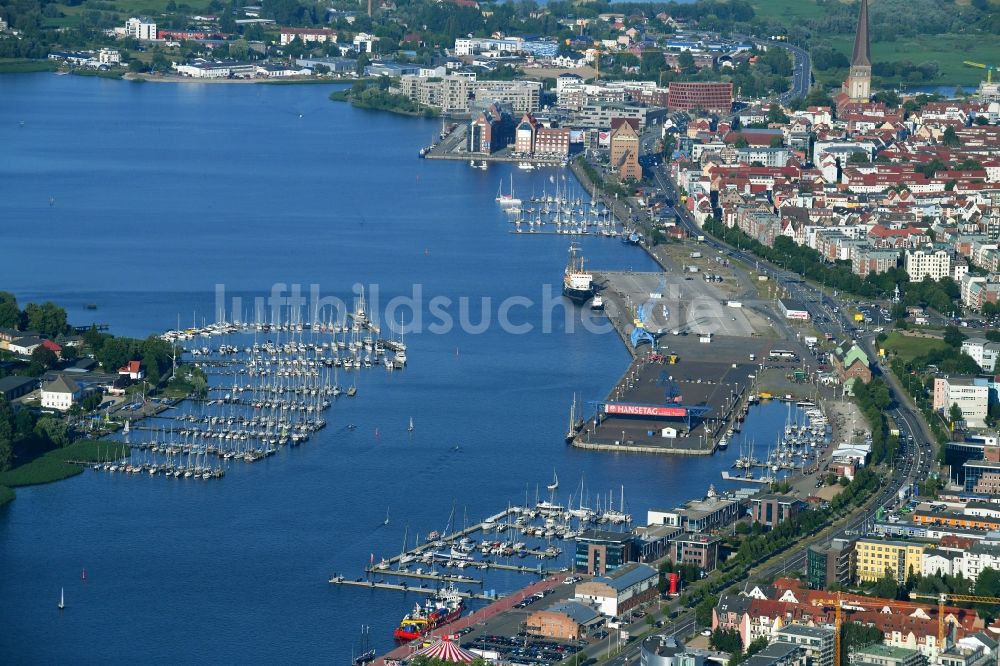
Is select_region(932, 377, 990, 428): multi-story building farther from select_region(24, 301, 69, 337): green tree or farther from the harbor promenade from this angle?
select_region(24, 301, 69, 337): green tree

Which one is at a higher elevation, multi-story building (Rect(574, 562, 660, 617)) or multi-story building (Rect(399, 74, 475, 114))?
multi-story building (Rect(399, 74, 475, 114))

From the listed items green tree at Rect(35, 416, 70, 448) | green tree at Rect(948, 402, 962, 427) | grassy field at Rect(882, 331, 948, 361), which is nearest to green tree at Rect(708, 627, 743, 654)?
green tree at Rect(948, 402, 962, 427)

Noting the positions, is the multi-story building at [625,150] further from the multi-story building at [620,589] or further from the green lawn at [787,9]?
the multi-story building at [620,589]

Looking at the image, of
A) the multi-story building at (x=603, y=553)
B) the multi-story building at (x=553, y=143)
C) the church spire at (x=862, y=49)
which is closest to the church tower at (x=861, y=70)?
the church spire at (x=862, y=49)

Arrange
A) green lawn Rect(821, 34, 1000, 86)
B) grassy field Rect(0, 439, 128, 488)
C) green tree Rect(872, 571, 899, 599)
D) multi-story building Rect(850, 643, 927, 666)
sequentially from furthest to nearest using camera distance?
Result: 1. green lawn Rect(821, 34, 1000, 86)
2. grassy field Rect(0, 439, 128, 488)
3. green tree Rect(872, 571, 899, 599)
4. multi-story building Rect(850, 643, 927, 666)

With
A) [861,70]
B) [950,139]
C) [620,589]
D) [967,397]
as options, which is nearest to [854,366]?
[967,397]

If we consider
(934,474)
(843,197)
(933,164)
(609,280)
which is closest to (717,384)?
(934,474)

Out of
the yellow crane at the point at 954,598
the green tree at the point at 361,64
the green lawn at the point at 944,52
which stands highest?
the green lawn at the point at 944,52
